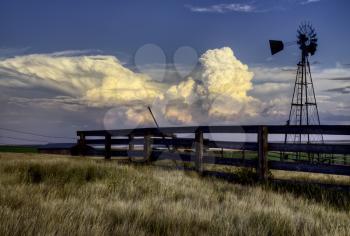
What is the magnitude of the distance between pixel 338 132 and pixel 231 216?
4852 millimetres

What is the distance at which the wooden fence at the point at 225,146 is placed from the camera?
9.24 m

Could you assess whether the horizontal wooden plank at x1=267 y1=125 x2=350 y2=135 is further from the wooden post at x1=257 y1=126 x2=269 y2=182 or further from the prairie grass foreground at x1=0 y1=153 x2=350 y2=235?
the prairie grass foreground at x1=0 y1=153 x2=350 y2=235

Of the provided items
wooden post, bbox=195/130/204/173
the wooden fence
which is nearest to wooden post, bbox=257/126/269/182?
the wooden fence

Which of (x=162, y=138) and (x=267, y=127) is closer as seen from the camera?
(x=267, y=127)

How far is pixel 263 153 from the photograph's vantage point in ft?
34.4

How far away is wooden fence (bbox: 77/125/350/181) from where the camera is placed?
364 inches

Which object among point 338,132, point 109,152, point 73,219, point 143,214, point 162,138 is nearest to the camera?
point 73,219

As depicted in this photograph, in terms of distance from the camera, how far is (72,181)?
8266 millimetres

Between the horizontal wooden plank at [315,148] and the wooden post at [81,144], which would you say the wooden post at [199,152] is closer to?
the horizontal wooden plank at [315,148]

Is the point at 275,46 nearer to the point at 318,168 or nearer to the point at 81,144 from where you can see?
the point at 81,144

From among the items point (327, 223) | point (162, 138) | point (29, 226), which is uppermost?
point (162, 138)

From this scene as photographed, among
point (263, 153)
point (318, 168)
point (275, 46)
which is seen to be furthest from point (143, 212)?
point (275, 46)

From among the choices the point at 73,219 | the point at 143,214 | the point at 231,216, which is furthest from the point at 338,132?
the point at 73,219

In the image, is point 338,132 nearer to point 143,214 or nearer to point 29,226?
point 143,214
